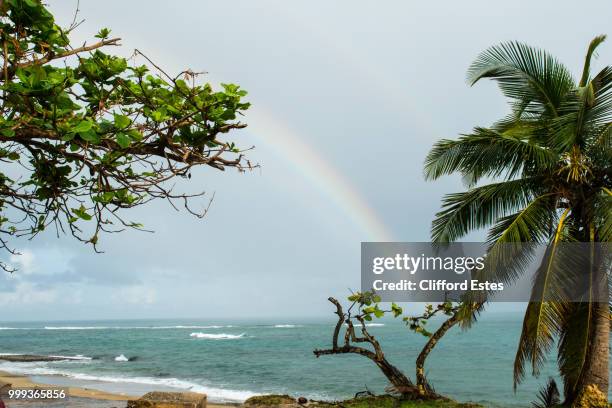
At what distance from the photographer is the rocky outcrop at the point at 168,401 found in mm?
7172

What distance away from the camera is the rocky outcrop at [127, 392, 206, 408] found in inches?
282

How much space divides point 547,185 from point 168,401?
9190 millimetres

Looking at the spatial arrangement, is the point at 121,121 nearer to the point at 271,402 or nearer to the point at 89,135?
the point at 89,135

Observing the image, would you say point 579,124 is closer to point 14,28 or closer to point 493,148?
point 493,148

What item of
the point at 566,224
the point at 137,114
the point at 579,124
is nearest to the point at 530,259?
the point at 566,224

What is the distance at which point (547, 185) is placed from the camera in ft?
40.2

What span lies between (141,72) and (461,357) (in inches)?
2259

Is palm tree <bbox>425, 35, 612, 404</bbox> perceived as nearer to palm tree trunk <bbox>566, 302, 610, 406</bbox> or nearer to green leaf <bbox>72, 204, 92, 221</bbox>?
palm tree trunk <bbox>566, 302, 610, 406</bbox>

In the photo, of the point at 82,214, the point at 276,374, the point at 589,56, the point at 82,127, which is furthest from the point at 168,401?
the point at 276,374

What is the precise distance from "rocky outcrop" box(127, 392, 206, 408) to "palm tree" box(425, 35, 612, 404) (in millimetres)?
6428

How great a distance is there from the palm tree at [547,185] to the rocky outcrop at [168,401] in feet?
21.1

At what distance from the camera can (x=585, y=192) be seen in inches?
466

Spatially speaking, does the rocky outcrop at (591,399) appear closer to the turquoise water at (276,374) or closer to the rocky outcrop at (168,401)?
the rocky outcrop at (168,401)

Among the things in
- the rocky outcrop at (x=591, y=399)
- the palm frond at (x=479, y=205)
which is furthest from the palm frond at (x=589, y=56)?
the rocky outcrop at (x=591, y=399)
